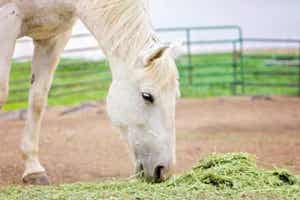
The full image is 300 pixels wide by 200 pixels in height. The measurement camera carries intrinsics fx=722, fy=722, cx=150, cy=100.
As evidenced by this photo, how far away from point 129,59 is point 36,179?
1315mm

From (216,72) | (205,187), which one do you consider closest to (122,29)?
(205,187)

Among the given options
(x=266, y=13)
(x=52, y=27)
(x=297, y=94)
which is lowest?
(x=297, y=94)

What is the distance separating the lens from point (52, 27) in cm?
471

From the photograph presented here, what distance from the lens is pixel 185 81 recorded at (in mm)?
12523

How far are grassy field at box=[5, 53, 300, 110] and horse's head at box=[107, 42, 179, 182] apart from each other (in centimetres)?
662

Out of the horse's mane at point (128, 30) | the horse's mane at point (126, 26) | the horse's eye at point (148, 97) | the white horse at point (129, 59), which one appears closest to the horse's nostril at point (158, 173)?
the white horse at point (129, 59)

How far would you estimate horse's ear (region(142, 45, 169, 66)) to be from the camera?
4.02 m

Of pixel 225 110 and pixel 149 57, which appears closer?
pixel 149 57

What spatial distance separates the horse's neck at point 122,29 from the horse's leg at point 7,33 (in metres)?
0.47

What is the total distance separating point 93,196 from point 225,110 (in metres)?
5.96

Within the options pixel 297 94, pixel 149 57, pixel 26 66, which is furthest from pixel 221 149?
pixel 26 66

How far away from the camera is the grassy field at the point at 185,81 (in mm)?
11398

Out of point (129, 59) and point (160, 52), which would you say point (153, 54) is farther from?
point (129, 59)

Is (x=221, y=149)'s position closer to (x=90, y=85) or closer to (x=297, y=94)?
(x=297, y=94)
